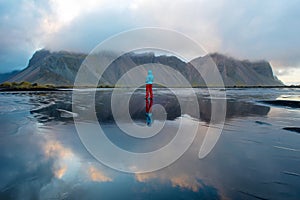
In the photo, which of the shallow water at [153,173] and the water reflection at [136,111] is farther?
the water reflection at [136,111]

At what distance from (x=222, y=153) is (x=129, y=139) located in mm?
4672

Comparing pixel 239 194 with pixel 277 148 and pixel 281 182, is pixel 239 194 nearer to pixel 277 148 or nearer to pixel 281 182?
pixel 281 182

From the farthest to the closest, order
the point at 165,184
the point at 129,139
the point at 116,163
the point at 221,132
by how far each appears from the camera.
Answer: the point at 221,132
the point at 129,139
the point at 116,163
the point at 165,184

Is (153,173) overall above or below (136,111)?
below

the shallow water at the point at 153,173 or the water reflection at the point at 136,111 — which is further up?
the water reflection at the point at 136,111

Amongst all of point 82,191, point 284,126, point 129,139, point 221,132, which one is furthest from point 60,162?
point 284,126

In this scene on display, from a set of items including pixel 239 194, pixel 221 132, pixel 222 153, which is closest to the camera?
pixel 239 194

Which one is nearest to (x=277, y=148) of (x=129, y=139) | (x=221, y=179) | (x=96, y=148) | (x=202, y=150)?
(x=202, y=150)

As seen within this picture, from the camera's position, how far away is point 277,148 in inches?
373

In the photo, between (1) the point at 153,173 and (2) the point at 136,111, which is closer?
(1) the point at 153,173

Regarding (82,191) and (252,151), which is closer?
(82,191)

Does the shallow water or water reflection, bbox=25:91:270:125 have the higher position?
water reflection, bbox=25:91:270:125

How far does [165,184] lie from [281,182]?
356cm

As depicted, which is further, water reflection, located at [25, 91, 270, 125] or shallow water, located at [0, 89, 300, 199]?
water reflection, located at [25, 91, 270, 125]
